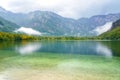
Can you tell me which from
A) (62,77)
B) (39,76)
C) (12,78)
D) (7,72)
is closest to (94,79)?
(62,77)

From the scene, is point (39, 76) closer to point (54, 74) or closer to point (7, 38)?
point (54, 74)

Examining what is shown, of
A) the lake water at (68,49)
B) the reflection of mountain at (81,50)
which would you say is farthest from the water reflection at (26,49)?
the reflection of mountain at (81,50)

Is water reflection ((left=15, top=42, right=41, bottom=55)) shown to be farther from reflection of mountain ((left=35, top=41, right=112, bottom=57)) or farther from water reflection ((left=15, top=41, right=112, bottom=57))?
reflection of mountain ((left=35, top=41, right=112, bottom=57))

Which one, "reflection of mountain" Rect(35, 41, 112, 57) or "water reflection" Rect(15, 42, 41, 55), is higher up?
"water reflection" Rect(15, 42, 41, 55)

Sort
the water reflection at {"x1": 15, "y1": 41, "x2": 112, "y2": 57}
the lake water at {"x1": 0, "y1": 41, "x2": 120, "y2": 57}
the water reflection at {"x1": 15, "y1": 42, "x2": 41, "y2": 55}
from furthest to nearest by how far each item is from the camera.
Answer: the water reflection at {"x1": 15, "y1": 42, "x2": 41, "y2": 55} < the water reflection at {"x1": 15, "y1": 41, "x2": 112, "y2": 57} < the lake water at {"x1": 0, "y1": 41, "x2": 120, "y2": 57}

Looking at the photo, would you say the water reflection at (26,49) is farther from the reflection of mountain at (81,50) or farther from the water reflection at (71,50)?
the reflection of mountain at (81,50)

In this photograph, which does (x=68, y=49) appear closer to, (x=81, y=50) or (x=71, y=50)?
(x=71, y=50)

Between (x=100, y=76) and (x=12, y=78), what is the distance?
10473 mm

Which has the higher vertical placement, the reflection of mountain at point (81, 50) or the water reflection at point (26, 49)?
the water reflection at point (26, 49)

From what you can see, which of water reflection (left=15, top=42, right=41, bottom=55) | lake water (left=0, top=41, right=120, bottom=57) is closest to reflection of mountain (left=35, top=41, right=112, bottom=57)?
lake water (left=0, top=41, right=120, bottom=57)

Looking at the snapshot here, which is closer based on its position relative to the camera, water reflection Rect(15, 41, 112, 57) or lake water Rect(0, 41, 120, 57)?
lake water Rect(0, 41, 120, 57)

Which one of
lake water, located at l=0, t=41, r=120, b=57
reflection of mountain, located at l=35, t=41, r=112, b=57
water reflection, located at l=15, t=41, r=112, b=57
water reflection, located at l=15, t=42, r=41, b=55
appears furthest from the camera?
water reflection, located at l=15, t=42, r=41, b=55

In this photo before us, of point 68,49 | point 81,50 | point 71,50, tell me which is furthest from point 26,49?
point 81,50

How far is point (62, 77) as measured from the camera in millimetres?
27688
